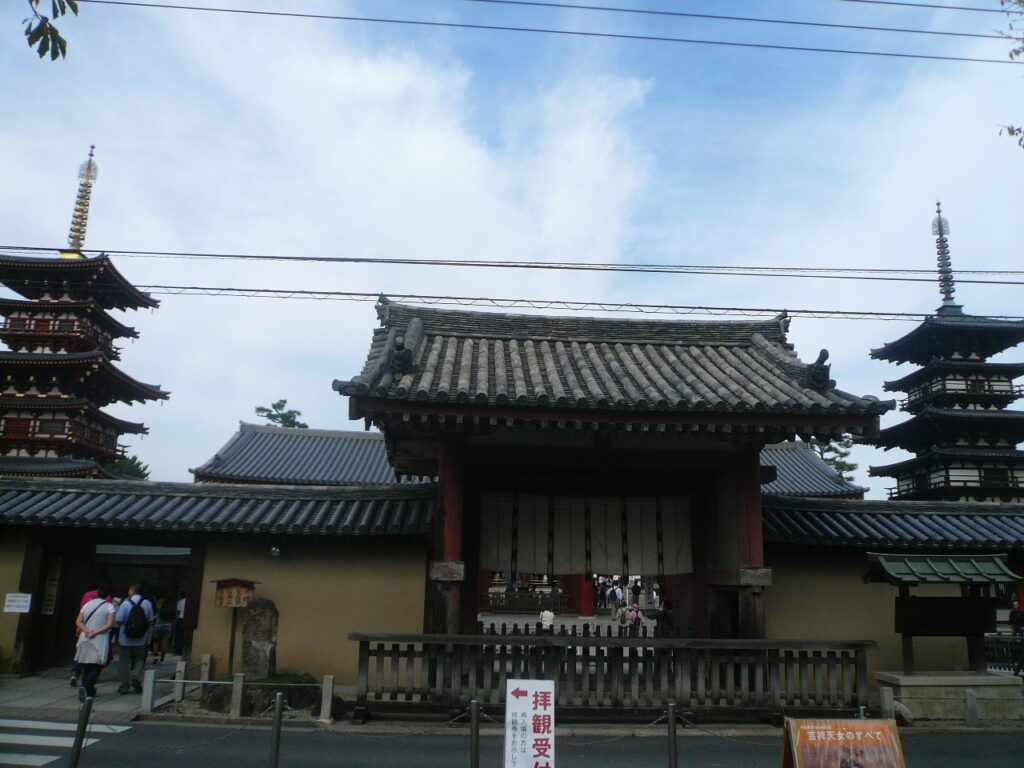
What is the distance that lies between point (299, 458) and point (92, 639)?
23.2 metres

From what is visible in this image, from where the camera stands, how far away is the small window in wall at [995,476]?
30.9 meters

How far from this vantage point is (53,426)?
24297 millimetres

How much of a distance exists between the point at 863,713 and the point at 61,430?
997 inches

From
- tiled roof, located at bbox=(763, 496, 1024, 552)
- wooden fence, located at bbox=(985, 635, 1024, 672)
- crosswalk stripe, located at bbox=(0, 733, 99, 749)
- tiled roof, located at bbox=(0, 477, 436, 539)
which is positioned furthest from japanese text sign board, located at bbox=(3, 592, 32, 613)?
wooden fence, located at bbox=(985, 635, 1024, 672)

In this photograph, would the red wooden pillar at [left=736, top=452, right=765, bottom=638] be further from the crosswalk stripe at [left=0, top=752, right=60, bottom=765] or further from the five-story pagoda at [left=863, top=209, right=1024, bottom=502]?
the five-story pagoda at [left=863, top=209, right=1024, bottom=502]

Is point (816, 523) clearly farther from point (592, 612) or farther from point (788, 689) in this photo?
point (592, 612)

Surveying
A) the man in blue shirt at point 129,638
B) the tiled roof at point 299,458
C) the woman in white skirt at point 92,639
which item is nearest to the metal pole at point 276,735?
the woman in white skirt at point 92,639

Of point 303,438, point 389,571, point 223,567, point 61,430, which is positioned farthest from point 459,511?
point 303,438

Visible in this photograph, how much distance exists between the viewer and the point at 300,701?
10250 mm

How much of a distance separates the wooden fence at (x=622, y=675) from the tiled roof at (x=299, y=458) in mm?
21216

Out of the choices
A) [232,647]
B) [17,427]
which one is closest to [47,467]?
[17,427]

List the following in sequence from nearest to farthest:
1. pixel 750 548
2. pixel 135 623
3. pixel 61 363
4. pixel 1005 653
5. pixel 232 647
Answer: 1. pixel 750 548
2. pixel 232 647
3. pixel 135 623
4. pixel 1005 653
5. pixel 61 363

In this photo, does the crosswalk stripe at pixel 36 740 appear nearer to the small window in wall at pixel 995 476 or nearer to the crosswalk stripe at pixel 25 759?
the crosswalk stripe at pixel 25 759

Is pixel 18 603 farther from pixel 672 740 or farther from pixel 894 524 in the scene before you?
pixel 894 524
